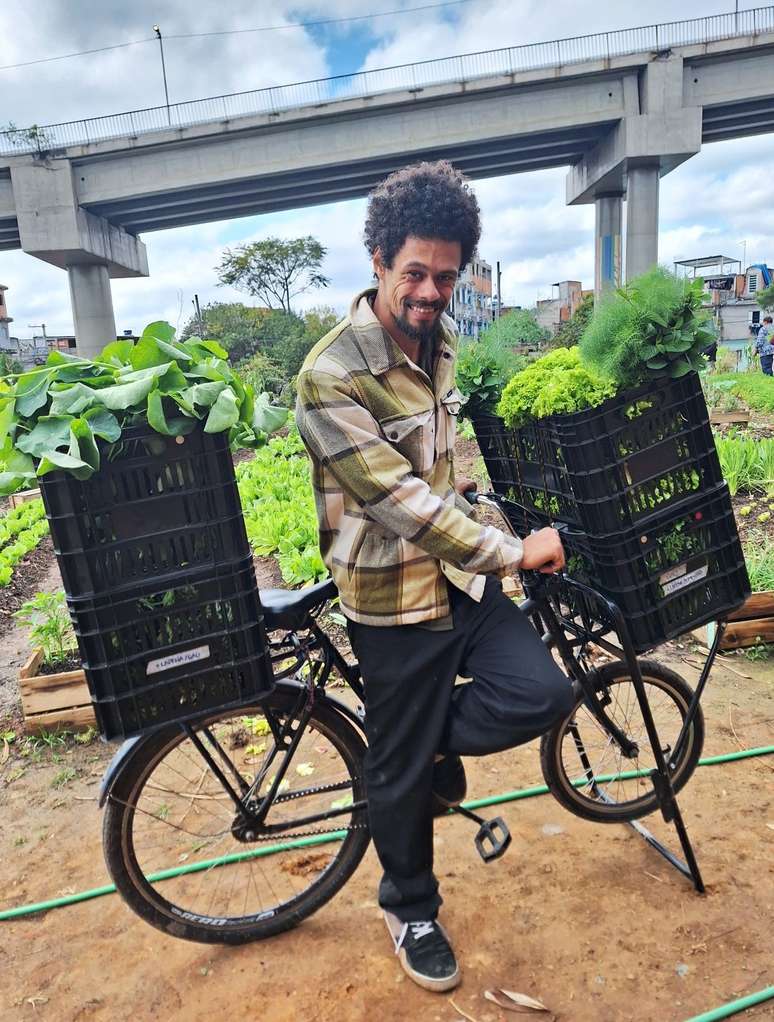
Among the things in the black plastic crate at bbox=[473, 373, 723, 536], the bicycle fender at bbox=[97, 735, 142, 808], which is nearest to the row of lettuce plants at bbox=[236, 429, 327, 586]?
the black plastic crate at bbox=[473, 373, 723, 536]

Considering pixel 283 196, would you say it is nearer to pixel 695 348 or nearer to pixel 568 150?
pixel 568 150

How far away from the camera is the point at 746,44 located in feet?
76.4

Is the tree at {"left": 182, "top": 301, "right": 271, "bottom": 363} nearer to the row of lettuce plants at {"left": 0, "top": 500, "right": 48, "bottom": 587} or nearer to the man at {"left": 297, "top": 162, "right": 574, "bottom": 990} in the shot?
the row of lettuce plants at {"left": 0, "top": 500, "right": 48, "bottom": 587}

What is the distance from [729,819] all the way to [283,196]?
3066 centimetres

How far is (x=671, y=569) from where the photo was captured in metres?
2.36

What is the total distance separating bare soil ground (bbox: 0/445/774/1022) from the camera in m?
2.21

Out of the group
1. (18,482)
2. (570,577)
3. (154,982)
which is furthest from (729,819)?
(18,482)

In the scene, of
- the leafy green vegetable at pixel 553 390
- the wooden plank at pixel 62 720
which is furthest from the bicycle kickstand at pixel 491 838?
the wooden plank at pixel 62 720

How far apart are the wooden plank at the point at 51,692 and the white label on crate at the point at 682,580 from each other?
2.99m

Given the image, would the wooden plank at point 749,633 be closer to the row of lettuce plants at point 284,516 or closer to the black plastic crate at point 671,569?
the black plastic crate at point 671,569

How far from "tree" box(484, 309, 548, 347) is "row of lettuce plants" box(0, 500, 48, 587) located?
198 inches

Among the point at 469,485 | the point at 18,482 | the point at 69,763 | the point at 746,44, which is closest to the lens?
the point at 18,482

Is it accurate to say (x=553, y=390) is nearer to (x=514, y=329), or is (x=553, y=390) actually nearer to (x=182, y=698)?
(x=514, y=329)

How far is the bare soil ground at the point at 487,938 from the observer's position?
7.25 feet
